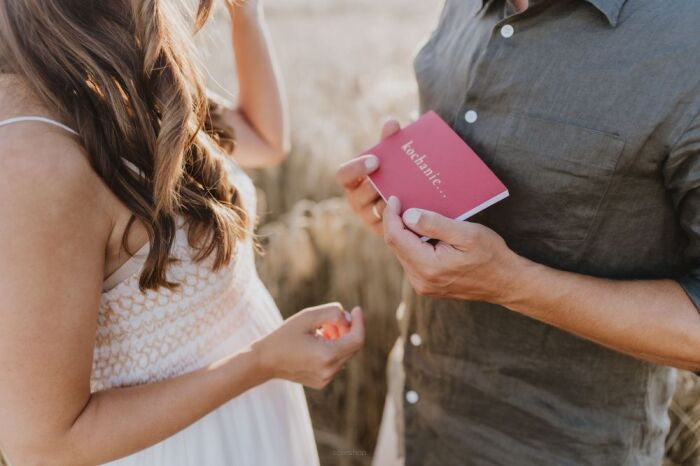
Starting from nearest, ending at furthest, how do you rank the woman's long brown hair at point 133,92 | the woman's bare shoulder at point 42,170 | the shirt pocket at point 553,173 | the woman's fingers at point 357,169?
1. the woman's bare shoulder at point 42,170
2. the woman's long brown hair at point 133,92
3. the shirt pocket at point 553,173
4. the woman's fingers at point 357,169

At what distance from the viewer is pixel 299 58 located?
23.2 ft

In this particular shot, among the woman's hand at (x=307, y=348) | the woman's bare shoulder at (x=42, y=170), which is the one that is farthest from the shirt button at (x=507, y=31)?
the woman's bare shoulder at (x=42, y=170)

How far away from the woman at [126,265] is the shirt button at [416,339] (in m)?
0.38

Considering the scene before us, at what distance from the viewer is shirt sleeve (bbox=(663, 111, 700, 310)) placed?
1.35 meters

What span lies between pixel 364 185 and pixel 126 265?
0.66m

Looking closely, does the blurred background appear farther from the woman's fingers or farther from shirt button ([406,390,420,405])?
shirt button ([406,390,420,405])

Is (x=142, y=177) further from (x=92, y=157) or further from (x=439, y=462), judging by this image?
(x=439, y=462)

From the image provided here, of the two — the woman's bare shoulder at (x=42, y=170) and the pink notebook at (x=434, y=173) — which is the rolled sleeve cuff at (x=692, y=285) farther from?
the woman's bare shoulder at (x=42, y=170)

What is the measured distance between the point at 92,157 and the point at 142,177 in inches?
5.6

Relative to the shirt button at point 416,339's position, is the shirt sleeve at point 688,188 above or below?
above

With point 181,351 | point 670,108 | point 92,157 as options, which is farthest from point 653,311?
point 92,157

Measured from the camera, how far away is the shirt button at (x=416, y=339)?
1.97m

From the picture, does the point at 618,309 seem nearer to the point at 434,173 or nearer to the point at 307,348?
the point at 434,173

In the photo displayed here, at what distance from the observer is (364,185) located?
68.4 inches
